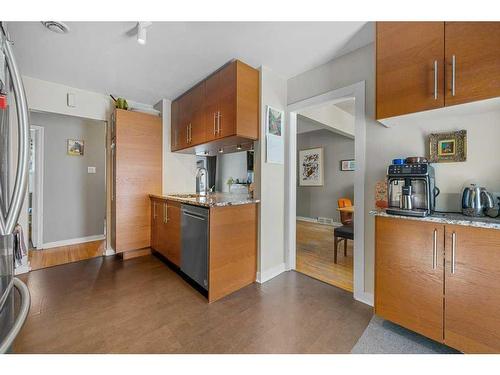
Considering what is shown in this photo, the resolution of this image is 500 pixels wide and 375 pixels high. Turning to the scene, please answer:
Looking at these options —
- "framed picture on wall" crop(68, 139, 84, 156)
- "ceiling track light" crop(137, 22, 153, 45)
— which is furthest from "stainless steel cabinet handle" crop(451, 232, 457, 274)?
"framed picture on wall" crop(68, 139, 84, 156)

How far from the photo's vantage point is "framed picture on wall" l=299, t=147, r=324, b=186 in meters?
5.46

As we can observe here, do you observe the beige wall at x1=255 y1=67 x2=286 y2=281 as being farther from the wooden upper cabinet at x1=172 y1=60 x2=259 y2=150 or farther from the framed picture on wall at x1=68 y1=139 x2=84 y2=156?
the framed picture on wall at x1=68 y1=139 x2=84 y2=156

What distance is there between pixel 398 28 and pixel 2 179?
2.19m

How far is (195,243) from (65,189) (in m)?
3.01

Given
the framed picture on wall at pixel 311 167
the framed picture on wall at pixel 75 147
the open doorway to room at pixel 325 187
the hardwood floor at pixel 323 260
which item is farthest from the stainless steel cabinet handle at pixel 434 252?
the framed picture on wall at pixel 75 147

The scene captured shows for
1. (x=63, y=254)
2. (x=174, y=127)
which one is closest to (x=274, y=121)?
(x=174, y=127)

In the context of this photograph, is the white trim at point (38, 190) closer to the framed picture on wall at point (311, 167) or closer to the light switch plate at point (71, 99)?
the light switch plate at point (71, 99)

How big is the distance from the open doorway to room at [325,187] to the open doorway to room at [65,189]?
3.27 metres

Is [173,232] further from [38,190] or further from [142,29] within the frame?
[38,190]

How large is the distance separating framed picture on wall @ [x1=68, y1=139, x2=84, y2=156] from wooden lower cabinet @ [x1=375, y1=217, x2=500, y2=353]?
4.50 m

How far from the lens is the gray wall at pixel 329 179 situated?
506cm

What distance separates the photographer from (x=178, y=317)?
1732mm

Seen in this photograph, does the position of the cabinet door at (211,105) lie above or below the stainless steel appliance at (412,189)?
above
